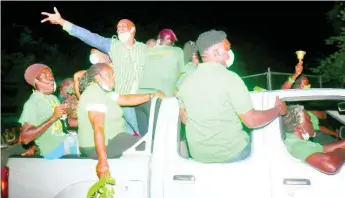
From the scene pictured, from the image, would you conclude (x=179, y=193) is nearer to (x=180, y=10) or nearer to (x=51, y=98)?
(x=51, y=98)

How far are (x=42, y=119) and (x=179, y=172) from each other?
1.64 metres

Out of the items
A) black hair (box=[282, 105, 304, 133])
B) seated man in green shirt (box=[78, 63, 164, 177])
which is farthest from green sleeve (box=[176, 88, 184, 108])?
black hair (box=[282, 105, 304, 133])

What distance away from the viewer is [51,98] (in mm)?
4469

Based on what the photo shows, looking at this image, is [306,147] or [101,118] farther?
[101,118]

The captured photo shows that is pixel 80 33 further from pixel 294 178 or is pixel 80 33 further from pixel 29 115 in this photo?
pixel 294 178

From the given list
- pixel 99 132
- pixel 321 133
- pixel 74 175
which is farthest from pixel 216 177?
pixel 321 133

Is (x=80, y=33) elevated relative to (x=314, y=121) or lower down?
→ elevated

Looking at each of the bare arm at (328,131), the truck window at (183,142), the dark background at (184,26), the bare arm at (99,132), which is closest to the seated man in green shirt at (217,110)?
the truck window at (183,142)

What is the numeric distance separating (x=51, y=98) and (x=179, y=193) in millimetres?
1901

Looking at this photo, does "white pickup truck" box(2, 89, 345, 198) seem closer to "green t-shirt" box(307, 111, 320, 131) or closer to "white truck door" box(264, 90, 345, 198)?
"white truck door" box(264, 90, 345, 198)

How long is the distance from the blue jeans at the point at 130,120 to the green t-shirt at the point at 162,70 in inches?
17.5

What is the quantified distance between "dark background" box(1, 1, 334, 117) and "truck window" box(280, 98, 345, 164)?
18253 millimetres

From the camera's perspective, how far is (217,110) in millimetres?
3160

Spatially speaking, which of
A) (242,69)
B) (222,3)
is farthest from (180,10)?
(242,69)
